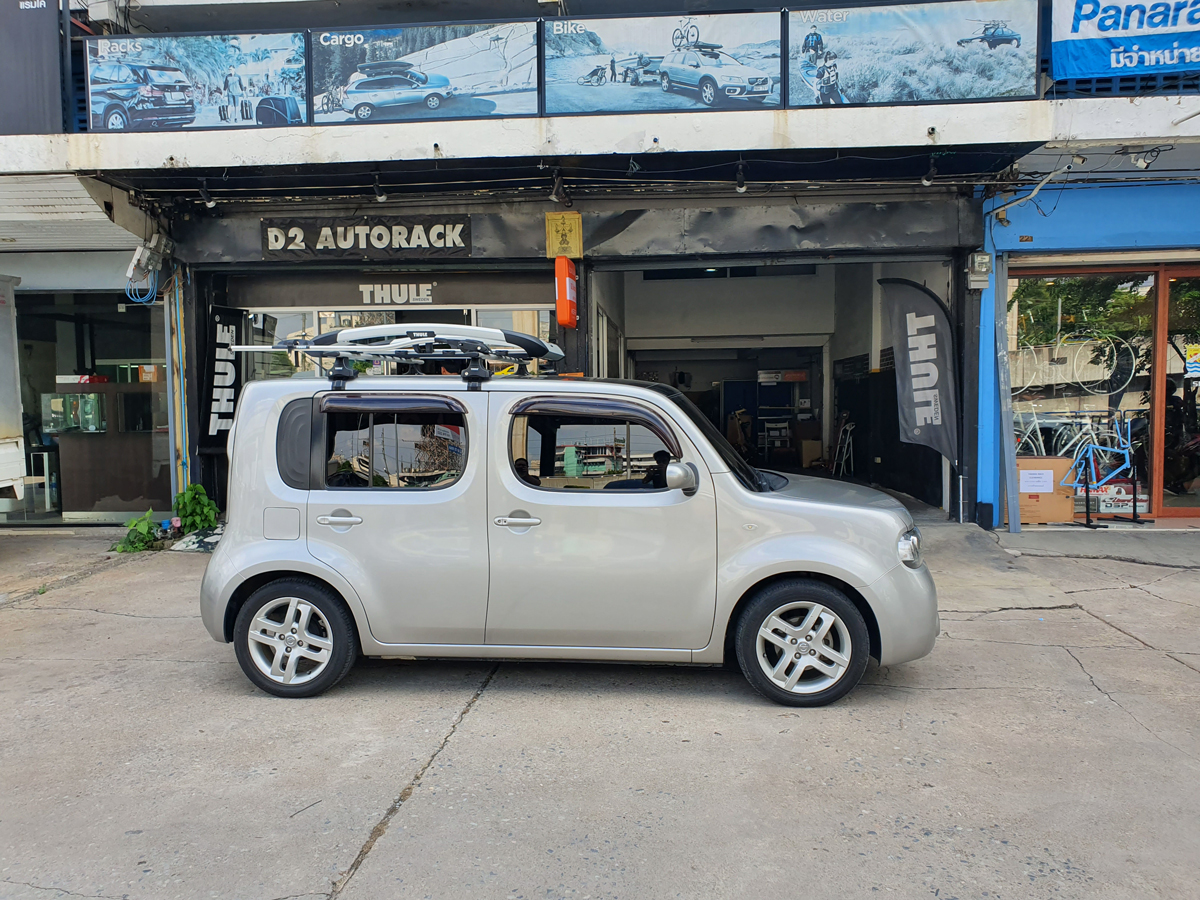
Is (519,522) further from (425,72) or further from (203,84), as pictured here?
(203,84)

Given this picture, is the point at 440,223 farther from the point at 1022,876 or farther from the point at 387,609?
the point at 1022,876

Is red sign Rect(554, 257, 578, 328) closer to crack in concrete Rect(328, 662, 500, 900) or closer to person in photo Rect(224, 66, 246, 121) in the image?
person in photo Rect(224, 66, 246, 121)

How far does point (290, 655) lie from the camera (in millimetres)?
4730

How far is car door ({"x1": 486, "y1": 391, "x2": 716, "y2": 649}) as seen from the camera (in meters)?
4.51

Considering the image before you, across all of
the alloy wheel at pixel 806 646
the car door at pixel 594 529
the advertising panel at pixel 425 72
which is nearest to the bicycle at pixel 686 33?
the advertising panel at pixel 425 72

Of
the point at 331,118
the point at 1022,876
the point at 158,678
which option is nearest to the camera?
the point at 1022,876

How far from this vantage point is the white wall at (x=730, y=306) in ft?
52.9

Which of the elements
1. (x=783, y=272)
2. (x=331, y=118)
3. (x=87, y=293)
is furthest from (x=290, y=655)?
(x=783, y=272)

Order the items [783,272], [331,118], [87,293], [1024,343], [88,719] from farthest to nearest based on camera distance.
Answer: [783,272]
[87,293]
[1024,343]
[331,118]
[88,719]

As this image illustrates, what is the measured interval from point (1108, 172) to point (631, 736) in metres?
8.75

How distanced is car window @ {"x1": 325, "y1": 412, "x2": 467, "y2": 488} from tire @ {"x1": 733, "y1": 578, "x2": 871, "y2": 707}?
6.57 ft

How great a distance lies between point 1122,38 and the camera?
315 inches

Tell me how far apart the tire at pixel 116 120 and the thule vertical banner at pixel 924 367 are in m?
8.74

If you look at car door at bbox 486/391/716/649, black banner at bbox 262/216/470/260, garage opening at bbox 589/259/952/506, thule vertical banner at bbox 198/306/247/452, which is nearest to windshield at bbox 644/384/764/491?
car door at bbox 486/391/716/649
